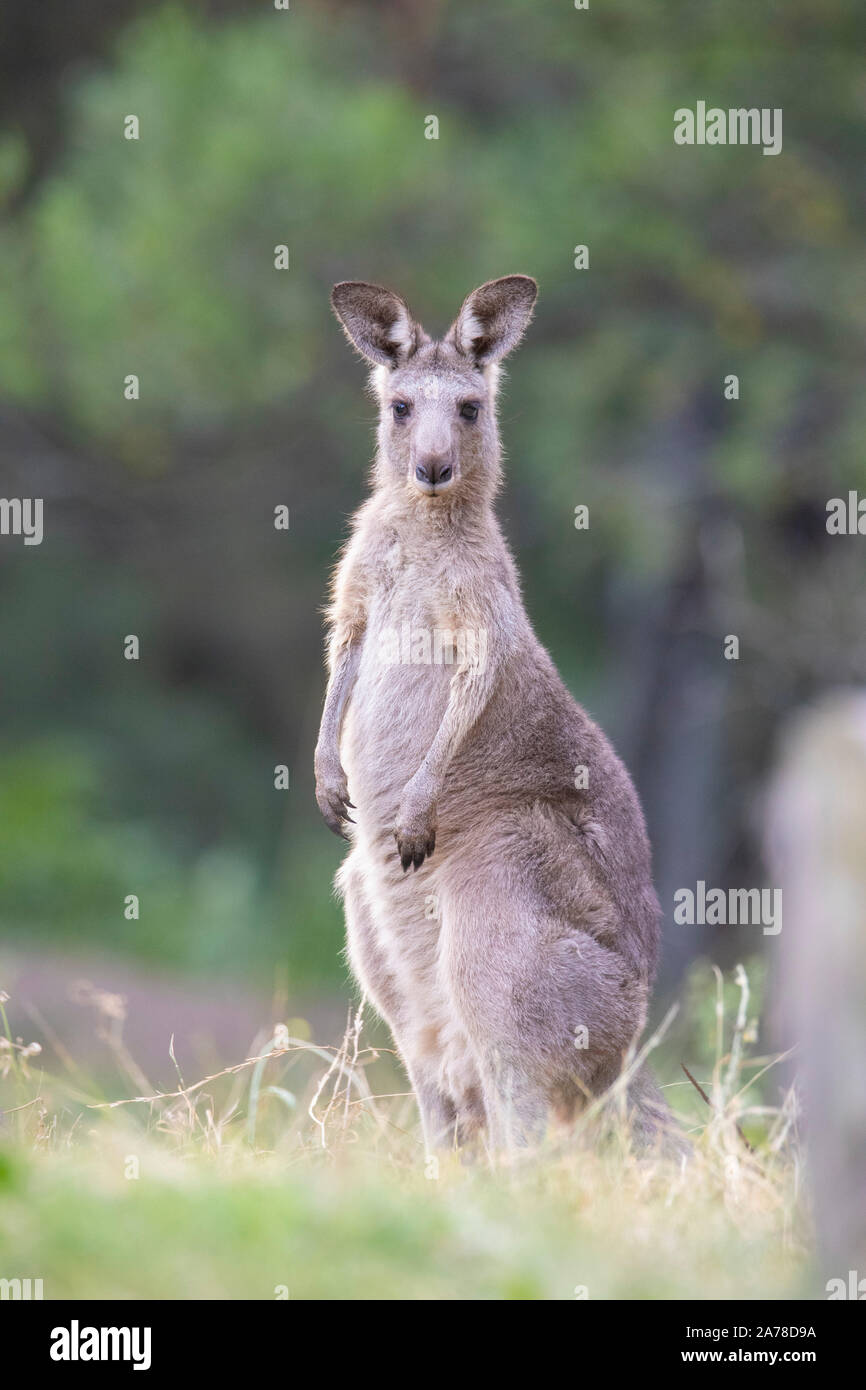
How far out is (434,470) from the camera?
543 cm

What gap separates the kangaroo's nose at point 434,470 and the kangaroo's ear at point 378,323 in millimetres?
551

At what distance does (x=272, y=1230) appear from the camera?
3514 millimetres

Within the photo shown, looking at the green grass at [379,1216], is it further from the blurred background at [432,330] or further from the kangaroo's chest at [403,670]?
the blurred background at [432,330]

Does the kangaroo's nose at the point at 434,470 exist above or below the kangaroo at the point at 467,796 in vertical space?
above

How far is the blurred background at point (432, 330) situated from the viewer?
9.70 meters

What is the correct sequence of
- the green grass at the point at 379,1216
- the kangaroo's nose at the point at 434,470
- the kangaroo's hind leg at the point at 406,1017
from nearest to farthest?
the green grass at the point at 379,1216, the kangaroo's hind leg at the point at 406,1017, the kangaroo's nose at the point at 434,470

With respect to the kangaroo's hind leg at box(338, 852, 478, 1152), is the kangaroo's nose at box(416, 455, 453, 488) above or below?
above

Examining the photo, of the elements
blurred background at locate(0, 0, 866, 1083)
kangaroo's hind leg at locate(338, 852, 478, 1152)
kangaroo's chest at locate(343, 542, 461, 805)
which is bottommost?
kangaroo's hind leg at locate(338, 852, 478, 1152)

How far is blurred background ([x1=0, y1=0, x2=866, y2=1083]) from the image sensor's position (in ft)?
31.8

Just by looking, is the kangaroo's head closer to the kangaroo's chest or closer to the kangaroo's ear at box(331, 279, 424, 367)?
the kangaroo's ear at box(331, 279, 424, 367)

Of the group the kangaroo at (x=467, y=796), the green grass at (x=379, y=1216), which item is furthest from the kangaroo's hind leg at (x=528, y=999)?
the green grass at (x=379, y=1216)

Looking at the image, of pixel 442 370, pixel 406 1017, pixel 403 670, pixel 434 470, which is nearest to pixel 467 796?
pixel 403 670

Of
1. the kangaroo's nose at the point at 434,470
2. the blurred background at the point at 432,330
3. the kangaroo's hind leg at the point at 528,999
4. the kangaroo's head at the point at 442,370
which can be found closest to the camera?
the kangaroo's hind leg at the point at 528,999

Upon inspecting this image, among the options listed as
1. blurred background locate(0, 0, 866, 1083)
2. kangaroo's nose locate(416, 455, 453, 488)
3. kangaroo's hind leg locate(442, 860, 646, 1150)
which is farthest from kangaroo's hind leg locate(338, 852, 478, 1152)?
blurred background locate(0, 0, 866, 1083)
